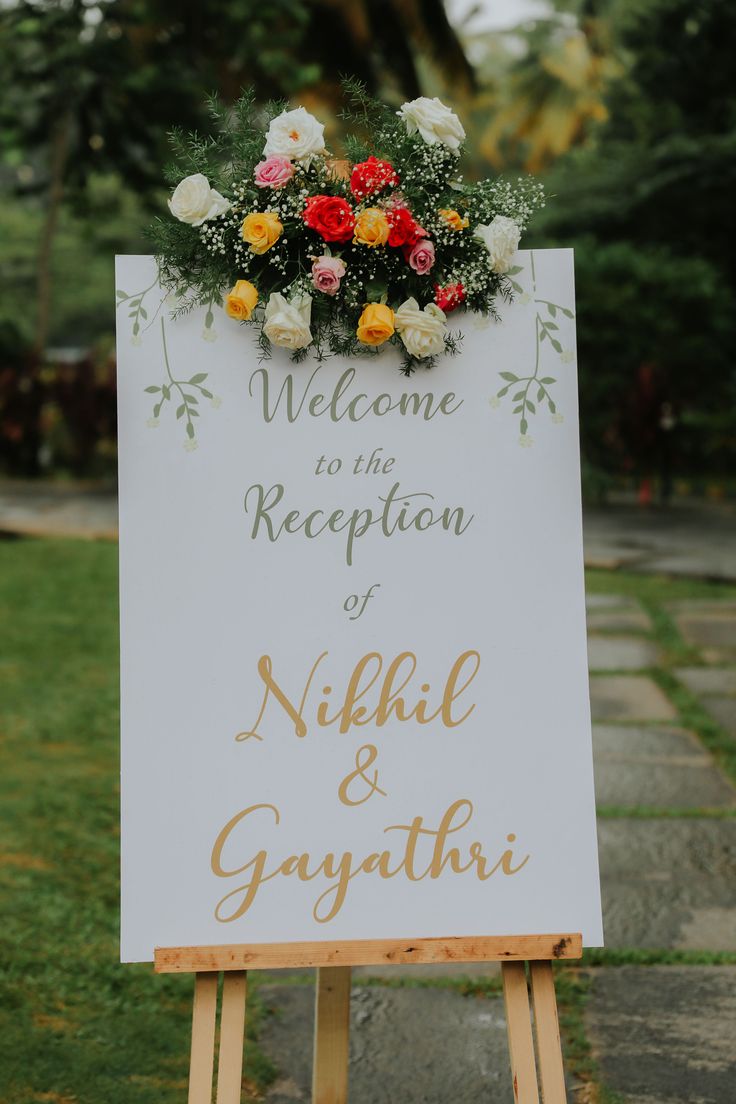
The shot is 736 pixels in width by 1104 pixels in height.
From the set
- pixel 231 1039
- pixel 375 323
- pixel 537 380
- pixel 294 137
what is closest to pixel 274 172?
pixel 294 137

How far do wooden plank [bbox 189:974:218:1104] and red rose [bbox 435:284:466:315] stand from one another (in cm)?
116

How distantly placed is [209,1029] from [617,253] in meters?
11.8

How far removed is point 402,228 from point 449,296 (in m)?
0.13

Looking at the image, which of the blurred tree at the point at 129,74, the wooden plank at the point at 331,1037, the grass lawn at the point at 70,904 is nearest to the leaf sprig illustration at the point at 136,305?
the wooden plank at the point at 331,1037

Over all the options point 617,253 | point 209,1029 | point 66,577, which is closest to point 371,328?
point 209,1029

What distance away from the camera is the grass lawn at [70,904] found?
280 centimetres

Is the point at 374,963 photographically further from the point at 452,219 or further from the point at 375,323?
the point at 452,219

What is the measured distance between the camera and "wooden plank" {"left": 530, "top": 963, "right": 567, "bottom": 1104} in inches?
86.2

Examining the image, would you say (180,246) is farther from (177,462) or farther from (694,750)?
(694,750)

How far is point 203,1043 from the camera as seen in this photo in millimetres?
2160

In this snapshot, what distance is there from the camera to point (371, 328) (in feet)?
7.18

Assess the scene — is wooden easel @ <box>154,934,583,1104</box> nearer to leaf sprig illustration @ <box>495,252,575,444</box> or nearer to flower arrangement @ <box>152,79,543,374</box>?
leaf sprig illustration @ <box>495,252,575,444</box>

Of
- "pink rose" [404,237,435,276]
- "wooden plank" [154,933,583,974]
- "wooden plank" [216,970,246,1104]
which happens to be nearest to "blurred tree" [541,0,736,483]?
"pink rose" [404,237,435,276]

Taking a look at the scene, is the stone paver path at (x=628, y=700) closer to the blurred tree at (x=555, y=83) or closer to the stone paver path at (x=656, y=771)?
the stone paver path at (x=656, y=771)
